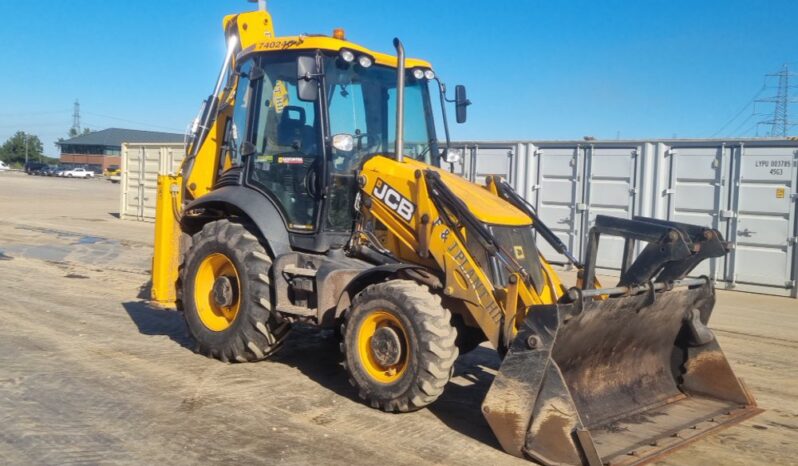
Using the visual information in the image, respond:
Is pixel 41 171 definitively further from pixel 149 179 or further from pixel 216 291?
pixel 216 291

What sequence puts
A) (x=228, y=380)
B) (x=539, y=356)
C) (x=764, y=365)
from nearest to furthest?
1. (x=539, y=356)
2. (x=228, y=380)
3. (x=764, y=365)

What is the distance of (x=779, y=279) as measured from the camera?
12.4 m

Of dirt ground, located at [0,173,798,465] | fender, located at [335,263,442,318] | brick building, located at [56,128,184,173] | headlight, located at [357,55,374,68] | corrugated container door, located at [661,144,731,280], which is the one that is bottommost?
dirt ground, located at [0,173,798,465]

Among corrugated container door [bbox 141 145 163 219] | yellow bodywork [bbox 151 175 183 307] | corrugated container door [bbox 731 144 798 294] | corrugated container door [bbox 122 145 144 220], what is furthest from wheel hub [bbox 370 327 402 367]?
corrugated container door [bbox 122 145 144 220]

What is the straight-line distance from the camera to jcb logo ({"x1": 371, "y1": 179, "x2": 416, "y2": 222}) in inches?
234

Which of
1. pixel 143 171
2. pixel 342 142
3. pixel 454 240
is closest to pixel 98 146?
pixel 143 171

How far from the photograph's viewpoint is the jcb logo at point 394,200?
5.95 meters

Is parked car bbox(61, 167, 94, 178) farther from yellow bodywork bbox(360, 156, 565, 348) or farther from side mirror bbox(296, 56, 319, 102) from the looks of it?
yellow bodywork bbox(360, 156, 565, 348)

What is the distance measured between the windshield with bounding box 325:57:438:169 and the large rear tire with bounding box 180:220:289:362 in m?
1.14

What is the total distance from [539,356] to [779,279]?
30.4ft

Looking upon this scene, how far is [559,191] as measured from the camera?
14508 mm

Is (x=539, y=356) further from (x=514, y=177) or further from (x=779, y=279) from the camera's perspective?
A: (x=514, y=177)

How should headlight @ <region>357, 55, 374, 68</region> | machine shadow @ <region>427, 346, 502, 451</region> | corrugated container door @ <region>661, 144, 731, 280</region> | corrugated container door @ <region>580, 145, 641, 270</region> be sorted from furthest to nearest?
corrugated container door @ <region>580, 145, 641, 270</region>
corrugated container door @ <region>661, 144, 731, 280</region>
headlight @ <region>357, 55, 374, 68</region>
machine shadow @ <region>427, 346, 502, 451</region>

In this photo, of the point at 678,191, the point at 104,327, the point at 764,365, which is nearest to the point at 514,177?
the point at 678,191
